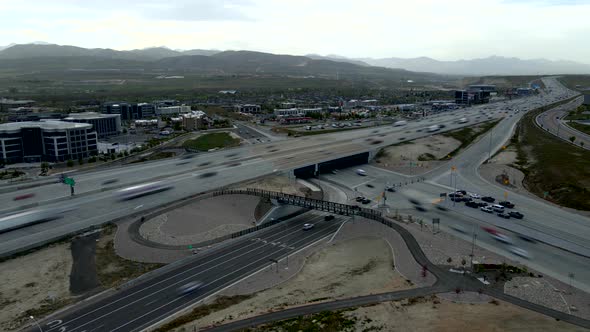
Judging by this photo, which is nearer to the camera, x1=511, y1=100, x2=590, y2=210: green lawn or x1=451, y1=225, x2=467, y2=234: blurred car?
x1=451, y1=225, x2=467, y2=234: blurred car

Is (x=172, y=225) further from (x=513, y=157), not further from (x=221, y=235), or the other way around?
(x=513, y=157)

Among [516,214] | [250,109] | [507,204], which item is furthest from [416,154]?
[250,109]

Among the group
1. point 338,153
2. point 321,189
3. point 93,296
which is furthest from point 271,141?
point 93,296

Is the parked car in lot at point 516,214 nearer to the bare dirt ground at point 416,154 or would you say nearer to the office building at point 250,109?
the bare dirt ground at point 416,154

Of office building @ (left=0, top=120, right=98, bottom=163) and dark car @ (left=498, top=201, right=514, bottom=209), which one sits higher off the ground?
office building @ (left=0, top=120, right=98, bottom=163)

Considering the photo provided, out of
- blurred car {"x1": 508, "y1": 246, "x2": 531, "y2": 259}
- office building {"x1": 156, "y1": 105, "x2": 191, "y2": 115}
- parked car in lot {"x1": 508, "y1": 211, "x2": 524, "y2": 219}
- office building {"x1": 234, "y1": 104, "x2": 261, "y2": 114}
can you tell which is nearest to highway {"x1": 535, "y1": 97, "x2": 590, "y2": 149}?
parked car in lot {"x1": 508, "y1": 211, "x2": 524, "y2": 219}

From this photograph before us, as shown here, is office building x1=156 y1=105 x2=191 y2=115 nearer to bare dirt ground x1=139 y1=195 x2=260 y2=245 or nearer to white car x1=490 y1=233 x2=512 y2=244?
bare dirt ground x1=139 y1=195 x2=260 y2=245

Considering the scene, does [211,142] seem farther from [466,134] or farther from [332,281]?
[332,281]
